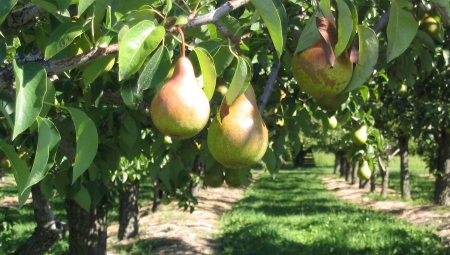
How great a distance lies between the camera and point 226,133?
1108 millimetres

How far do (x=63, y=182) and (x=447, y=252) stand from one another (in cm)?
622

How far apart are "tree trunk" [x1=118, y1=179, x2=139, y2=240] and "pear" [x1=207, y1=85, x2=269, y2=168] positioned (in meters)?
8.43

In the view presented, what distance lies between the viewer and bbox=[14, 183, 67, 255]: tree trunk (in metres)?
4.36

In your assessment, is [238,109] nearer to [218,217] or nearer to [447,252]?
[447,252]

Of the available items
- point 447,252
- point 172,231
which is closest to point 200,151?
point 447,252

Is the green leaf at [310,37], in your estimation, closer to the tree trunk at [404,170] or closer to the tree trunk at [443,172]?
the tree trunk at [443,172]

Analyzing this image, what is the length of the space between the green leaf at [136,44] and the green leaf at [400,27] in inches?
19.5

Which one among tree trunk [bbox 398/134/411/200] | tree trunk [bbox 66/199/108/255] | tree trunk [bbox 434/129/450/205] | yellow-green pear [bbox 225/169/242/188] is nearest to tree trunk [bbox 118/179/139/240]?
tree trunk [bbox 66/199/108/255]

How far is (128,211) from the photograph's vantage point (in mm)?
9367

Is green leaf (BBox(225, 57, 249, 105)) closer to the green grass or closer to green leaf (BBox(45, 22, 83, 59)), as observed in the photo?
green leaf (BBox(45, 22, 83, 59))

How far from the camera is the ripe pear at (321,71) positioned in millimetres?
1121

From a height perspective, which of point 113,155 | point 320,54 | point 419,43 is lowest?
point 113,155

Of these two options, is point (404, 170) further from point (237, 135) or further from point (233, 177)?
point (237, 135)

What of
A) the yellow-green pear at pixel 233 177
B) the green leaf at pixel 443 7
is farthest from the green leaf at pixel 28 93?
the yellow-green pear at pixel 233 177
